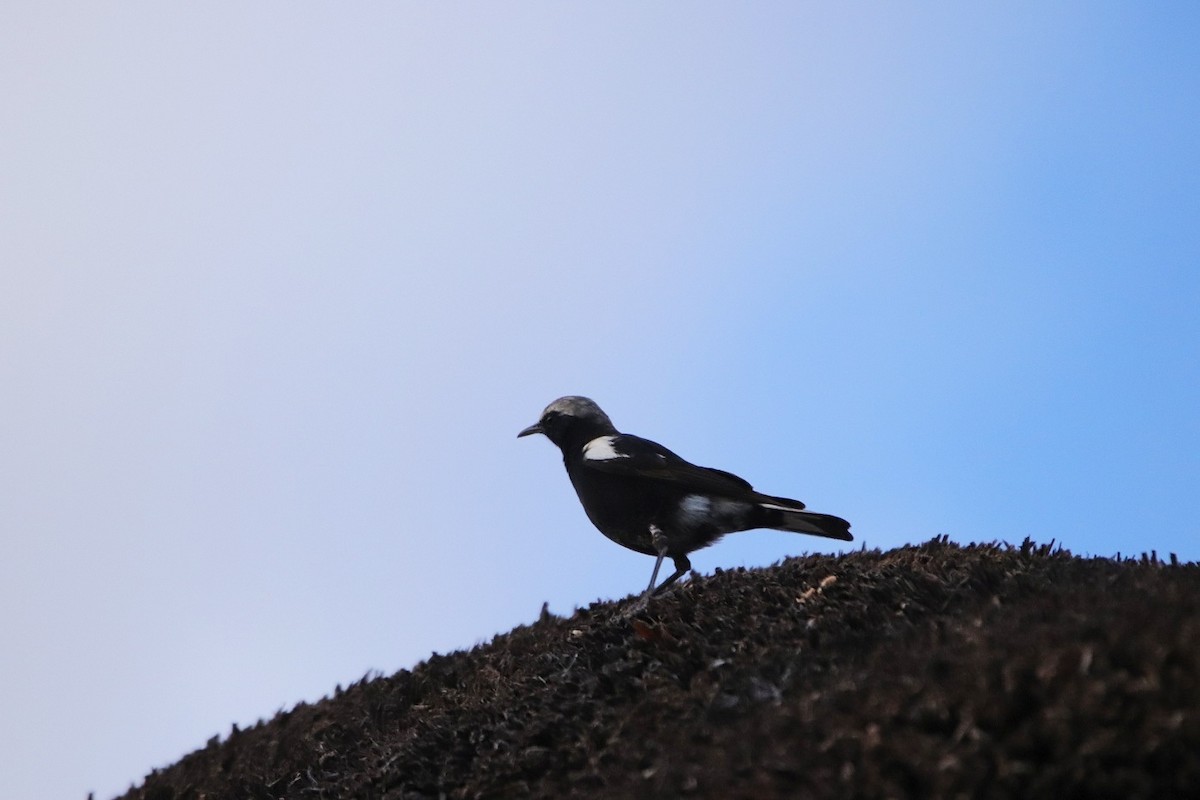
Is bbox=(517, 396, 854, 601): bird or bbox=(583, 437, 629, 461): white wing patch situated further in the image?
bbox=(583, 437, 629, 461): white wing patch

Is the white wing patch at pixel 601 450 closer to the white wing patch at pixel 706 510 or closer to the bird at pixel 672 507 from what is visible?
the bird at pixel 672 507

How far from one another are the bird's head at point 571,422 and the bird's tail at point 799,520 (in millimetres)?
2402

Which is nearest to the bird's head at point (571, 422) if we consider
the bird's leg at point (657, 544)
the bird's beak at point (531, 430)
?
the bird's beak at point (531, 430)

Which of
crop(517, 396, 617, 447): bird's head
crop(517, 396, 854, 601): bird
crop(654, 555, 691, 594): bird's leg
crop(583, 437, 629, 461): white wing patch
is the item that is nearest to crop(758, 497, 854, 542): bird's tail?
crop(517, 396, 854, 601): bird

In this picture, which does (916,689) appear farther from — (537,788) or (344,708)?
(344,708)

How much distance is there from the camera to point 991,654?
6.47 metres

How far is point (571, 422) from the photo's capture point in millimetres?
14062

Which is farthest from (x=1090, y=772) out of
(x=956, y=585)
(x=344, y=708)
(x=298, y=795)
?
(x=344, y=708)

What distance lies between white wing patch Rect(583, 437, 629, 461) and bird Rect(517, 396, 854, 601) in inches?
0.5

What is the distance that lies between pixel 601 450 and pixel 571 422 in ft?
3.23

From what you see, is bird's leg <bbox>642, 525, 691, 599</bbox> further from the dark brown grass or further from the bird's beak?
the bird's beak

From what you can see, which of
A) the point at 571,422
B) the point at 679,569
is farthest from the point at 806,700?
the point at 571,422

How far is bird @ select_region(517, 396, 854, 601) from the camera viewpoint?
12.5m

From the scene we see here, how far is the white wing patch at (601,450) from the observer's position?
13008 millimetres
